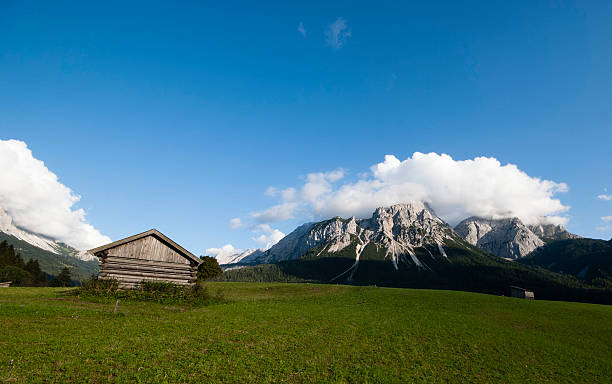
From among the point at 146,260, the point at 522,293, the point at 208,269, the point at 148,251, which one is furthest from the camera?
the point at 522,293

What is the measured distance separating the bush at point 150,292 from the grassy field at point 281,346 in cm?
204

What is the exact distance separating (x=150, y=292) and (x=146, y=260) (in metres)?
3.88

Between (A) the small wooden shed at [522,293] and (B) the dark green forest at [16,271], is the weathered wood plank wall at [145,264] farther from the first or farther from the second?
(B) the dark green forest at [16,271]

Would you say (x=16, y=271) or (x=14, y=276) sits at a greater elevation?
(x=16, y=271)

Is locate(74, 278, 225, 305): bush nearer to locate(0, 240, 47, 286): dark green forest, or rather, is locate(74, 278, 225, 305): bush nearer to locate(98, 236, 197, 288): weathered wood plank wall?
locate(98, 236, 197, 288): weathered wood plank wall

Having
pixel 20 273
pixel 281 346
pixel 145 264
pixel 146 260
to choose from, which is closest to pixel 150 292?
pixel 145 264

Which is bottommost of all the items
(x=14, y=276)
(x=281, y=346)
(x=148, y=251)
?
(x=14, y=276)

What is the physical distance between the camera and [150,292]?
29703 mm

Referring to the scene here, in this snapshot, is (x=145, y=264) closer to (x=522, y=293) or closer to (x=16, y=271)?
(x=522, y=293)

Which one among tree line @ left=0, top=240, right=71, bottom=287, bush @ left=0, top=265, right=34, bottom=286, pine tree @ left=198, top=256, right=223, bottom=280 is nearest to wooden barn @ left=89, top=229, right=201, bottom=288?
pine tree @ left=198, top=256, right=223, bottom=280

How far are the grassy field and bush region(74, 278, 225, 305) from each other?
6.69ft

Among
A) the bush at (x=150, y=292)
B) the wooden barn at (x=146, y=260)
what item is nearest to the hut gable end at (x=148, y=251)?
the wooden barn at (x=146, y=260)

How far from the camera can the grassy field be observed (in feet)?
39.2

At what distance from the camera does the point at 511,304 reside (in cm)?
4022
